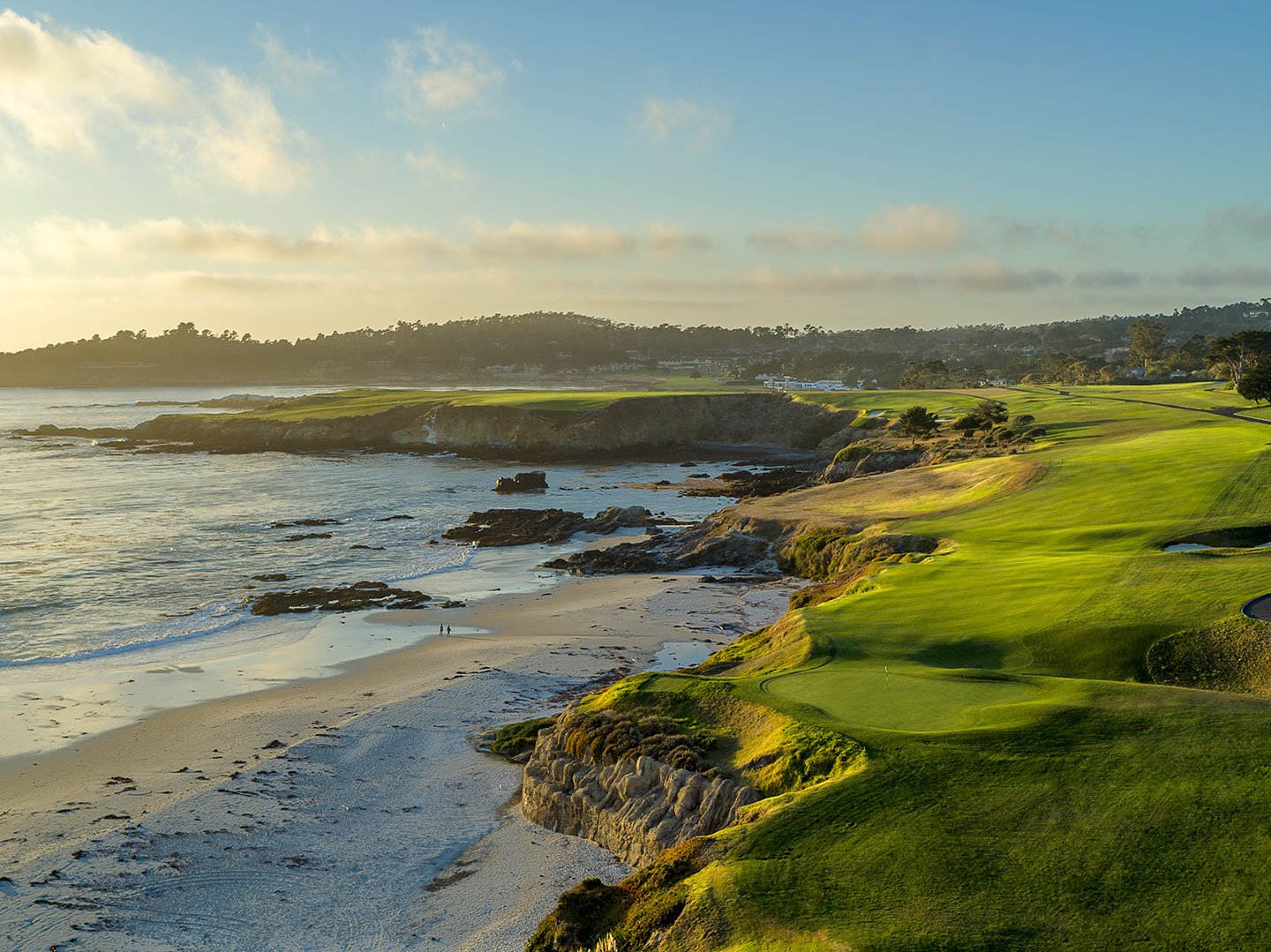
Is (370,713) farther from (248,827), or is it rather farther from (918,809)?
(918,809)

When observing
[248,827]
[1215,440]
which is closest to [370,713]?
[248,827]

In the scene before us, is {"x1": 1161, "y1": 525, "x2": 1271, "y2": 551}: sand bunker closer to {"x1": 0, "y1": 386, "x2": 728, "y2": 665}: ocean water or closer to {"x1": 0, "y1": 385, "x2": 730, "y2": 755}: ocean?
{"x1": 0, "y1": 385, "x2": 730, "y2": 755}: ocean

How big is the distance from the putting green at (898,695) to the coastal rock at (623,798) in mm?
2740

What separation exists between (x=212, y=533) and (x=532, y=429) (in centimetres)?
5037

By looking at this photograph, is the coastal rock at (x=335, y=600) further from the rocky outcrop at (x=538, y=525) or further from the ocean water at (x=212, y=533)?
the rocky outcrop at (x=538, y=525)

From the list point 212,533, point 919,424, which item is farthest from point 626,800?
point 919,424

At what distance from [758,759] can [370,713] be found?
13.7 metres

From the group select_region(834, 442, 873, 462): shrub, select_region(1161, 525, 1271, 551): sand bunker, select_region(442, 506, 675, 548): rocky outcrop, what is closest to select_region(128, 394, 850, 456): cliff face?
select_region(834, 442, 873, 462): shrub

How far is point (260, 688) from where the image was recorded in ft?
94.4

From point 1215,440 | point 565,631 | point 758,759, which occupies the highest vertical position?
point 1215,440

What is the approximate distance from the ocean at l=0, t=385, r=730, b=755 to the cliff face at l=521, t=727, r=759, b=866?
46.2 feet

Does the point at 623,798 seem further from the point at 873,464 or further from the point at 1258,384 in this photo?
the point at 1258,384

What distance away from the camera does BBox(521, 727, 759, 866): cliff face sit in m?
15.5

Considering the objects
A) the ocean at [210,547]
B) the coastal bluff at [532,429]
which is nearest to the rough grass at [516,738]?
the ocean at [210,547]
